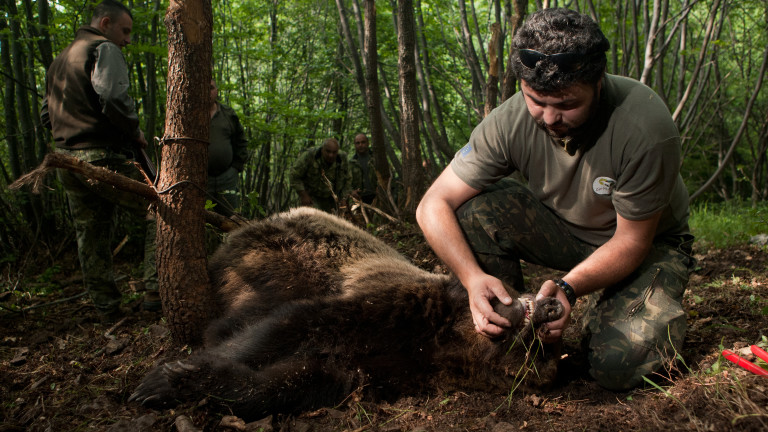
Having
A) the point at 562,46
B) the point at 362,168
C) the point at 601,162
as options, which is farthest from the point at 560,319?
the point at 362,168

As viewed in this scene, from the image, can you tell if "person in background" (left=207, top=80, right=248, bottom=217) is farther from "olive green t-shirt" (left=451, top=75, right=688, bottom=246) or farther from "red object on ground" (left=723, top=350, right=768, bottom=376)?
"red object on ground" (left=723, top=350, right=768, bottom=376)

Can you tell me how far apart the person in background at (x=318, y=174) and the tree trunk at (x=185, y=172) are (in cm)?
661

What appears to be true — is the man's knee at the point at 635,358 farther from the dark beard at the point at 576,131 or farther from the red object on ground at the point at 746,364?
the dark beard at the point at 576,131

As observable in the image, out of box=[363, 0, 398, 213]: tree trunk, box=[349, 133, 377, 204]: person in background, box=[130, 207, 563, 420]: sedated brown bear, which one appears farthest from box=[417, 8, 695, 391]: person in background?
box=[349, 133, 377, 204]: person in background

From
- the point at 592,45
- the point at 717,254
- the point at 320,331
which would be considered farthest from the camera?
the point at 717,254

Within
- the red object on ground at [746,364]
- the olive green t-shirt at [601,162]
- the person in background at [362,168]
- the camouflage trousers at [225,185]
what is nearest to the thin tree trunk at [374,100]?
the camouflage trousers at [225,185]

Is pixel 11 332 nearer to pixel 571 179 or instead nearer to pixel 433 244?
pixel 433 244

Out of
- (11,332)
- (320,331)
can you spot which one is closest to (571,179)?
(320,331)

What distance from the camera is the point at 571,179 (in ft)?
9.59

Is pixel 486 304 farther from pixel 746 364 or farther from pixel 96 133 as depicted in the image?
pixel 96 133

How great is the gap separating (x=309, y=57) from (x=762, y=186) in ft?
35.4

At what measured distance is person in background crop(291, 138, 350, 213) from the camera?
32.8 ft

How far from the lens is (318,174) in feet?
33.8

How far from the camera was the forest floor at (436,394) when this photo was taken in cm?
208
